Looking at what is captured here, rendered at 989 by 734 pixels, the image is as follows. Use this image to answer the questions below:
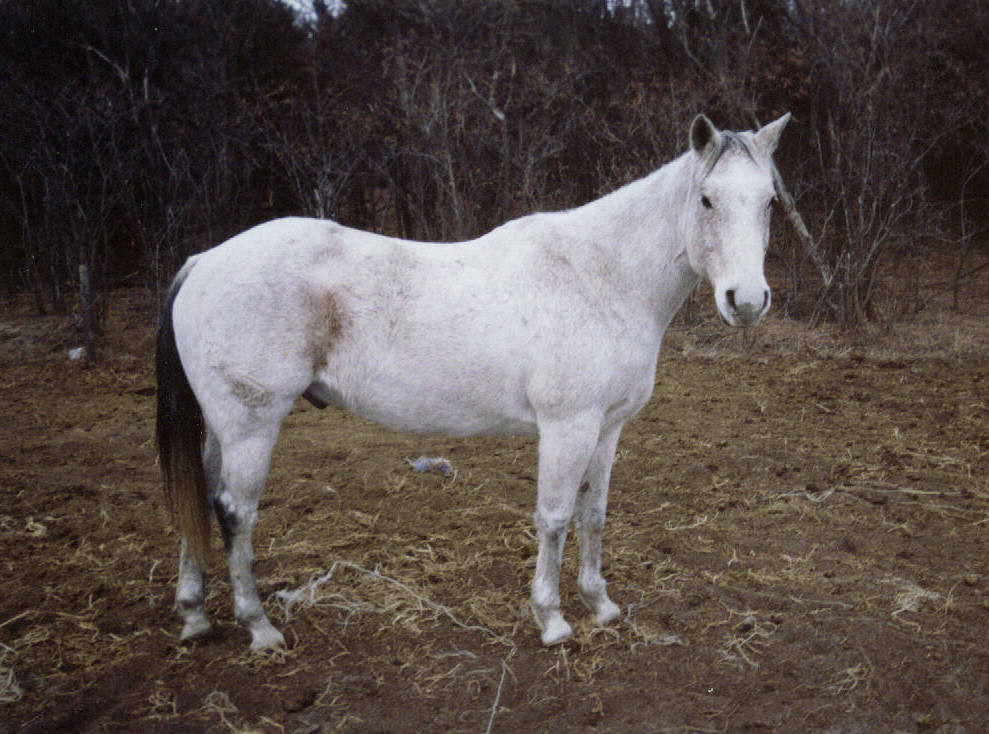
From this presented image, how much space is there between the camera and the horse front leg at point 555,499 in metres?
2.81

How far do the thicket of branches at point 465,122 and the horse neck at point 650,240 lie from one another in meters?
6.80

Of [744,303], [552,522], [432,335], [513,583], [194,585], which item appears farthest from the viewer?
[513,583]

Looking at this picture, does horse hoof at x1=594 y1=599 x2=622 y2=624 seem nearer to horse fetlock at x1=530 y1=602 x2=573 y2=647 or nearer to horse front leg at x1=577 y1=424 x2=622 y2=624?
horse front leg at x1=577 y1=424 x2=622 y2=624

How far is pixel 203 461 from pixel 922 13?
1200 centimetres

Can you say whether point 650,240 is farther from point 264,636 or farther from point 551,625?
point 264,636

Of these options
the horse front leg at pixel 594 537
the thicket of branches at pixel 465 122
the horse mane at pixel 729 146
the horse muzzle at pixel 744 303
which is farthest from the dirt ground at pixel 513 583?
the thicket of branches at pixel 465 122

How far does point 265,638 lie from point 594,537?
1.50m

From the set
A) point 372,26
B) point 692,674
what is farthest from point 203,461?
point 372,26

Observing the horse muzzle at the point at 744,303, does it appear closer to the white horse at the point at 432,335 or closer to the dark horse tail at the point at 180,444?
the white horse at the point at 432,335

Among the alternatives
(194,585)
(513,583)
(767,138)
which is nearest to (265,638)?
(194,585)

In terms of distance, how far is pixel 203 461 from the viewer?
3.11 metres

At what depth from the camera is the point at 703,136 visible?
2605 mm

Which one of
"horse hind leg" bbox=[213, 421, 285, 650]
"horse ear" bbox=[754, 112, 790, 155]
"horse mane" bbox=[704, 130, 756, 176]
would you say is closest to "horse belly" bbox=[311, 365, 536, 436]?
"horse hind leg" bbox=[213, 421, 285, 650]

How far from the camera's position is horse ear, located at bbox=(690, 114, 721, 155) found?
2555mm
